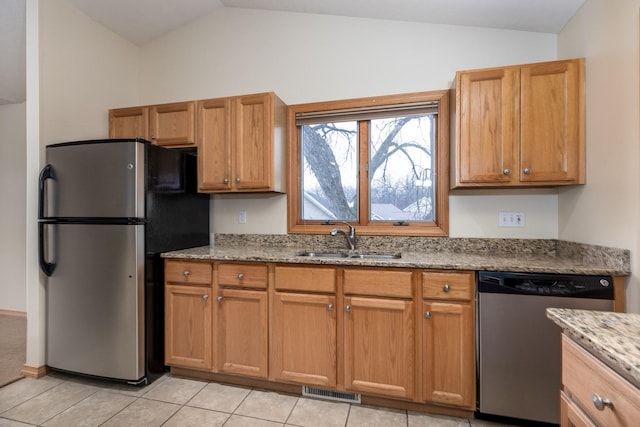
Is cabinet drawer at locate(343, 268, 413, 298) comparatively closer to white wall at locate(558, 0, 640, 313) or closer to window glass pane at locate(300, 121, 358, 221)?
window glass pane at locate(300, 121, 358, 221)

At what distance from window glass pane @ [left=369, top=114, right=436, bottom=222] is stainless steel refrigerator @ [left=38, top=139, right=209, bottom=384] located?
1.67m

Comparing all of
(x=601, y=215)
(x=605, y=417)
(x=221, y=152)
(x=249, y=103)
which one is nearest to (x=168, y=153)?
(x=221, y=152)

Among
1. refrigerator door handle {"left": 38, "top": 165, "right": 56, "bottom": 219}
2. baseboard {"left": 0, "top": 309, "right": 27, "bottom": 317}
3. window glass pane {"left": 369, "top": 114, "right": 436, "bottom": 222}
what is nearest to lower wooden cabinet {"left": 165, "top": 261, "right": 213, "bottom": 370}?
refrigerator door handle {"left": 38, "top": 165, "right": 56, "bottom": 219}

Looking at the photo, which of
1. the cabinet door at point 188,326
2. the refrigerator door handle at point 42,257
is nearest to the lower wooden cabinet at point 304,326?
the cabinet door at point 188,326

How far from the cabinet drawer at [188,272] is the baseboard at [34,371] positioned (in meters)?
1.15

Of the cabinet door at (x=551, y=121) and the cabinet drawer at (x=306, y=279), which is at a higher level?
the cabinet door at (x=551, y=121)

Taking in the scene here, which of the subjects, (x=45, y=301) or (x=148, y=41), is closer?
(x=45, y=301)

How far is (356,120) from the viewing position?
248 centimetres

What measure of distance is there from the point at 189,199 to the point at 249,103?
3.12 feet

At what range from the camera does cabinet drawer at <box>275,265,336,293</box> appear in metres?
1.87

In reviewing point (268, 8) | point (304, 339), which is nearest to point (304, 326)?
point (304, 339)

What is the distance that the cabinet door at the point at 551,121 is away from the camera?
1.79m

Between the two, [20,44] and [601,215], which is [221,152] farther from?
[601,215]

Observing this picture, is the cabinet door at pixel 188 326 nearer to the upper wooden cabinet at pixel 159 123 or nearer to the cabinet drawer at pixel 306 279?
the cabinet drawer at pixel 306 279
